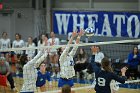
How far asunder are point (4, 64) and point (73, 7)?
22.6ft

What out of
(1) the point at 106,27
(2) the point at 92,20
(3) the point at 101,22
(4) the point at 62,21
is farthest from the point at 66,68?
(4) the point at 62,21

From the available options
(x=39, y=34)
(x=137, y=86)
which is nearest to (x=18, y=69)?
(x=39, y=34)

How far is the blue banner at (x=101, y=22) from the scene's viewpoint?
55.3 ft

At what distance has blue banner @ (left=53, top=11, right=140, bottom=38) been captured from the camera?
16.8 meters

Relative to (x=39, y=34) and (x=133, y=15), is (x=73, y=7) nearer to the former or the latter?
(x=39, y=34)

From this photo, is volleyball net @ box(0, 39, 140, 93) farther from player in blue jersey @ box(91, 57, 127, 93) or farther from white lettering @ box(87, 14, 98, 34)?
player in blue jersey @ box(91, 57, 127, 93)

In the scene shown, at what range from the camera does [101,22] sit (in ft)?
58.1

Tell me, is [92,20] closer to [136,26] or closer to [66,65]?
[136,26]

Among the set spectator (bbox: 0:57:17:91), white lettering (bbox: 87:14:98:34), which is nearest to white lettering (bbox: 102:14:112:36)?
white lettering (bbox: 87:14:98:34)

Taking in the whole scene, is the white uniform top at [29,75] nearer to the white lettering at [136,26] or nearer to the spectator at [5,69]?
the spectator at [5,69]

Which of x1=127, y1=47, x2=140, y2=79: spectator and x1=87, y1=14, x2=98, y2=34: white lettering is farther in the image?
x1=87, y1=14, x2=98, y2=34: white lettering

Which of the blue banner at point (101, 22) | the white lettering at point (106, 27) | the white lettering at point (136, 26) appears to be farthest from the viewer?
the white lettering at point (106, 27)

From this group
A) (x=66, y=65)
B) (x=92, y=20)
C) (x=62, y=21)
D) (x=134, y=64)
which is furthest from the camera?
(x=62, y=21)

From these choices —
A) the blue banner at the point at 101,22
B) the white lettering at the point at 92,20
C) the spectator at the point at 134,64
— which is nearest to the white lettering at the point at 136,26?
the blue banner at the point at 101,22
